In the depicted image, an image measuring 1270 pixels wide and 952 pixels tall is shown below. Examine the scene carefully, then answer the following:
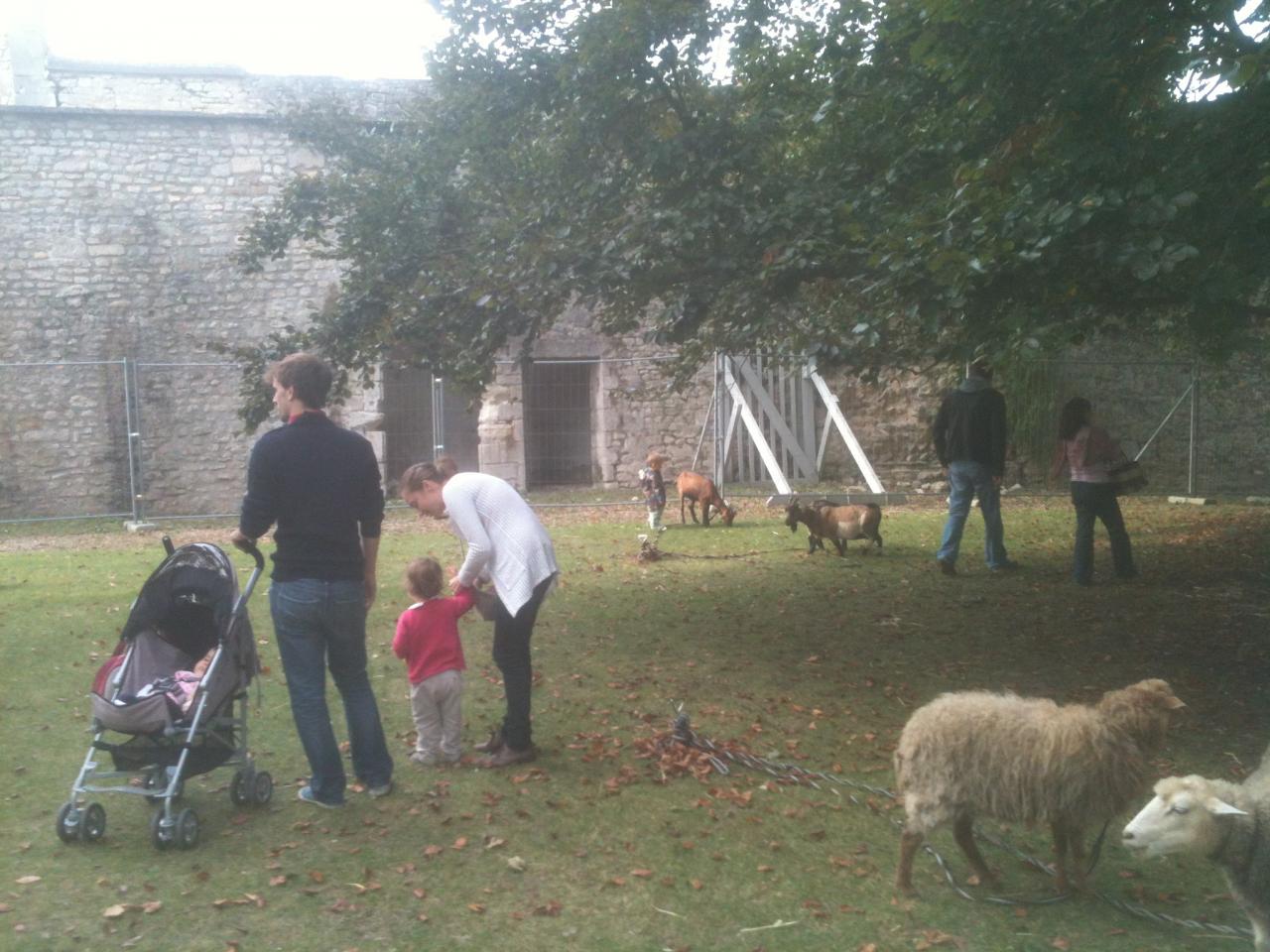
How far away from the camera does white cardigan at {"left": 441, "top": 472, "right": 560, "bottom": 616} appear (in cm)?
573

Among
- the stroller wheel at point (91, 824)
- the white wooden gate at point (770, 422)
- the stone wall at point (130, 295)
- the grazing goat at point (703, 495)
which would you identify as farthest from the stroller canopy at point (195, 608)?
the stone wall at point (130, 295)

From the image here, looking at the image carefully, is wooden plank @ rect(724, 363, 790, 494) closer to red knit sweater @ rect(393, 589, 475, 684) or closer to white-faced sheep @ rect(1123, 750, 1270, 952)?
red knit sweater @ rect(393, 589, 475, 684)

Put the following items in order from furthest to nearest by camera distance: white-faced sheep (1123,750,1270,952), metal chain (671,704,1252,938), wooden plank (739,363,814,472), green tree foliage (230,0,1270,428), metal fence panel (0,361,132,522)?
metal fence panel (0,361,132,522) < wooden plank (739,363,814,472) < green tree foliage (230,0,1270,428) < metal chain (671,704,1252,938) < white-faced sheep (1123,750,1270,952)

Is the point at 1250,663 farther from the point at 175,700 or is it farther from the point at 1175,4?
the point at 175,700

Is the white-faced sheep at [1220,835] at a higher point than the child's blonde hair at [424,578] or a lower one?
lower

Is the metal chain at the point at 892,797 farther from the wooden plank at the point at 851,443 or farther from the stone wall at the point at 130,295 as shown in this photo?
the stone wall at the point at 130,295

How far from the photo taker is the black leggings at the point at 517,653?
19.1 ft

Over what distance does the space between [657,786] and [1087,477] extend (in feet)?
20.0

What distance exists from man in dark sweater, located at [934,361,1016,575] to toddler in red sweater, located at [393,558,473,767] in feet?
20.7

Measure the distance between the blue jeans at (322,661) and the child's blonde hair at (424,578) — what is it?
54 cm

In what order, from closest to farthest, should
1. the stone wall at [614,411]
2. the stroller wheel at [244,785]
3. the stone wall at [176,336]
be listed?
the stroller wheel at [244,785], the stone wall at [176,336], the stone wall at [614,411]

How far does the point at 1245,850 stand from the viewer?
3.90 m

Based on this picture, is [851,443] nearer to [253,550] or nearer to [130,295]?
[253,550]

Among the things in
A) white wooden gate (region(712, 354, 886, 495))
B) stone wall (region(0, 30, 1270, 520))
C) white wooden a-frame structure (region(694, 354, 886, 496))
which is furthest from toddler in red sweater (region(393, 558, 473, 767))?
stone wall (region(0, 30, 1270, 520))
